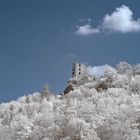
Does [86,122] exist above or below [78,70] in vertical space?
below

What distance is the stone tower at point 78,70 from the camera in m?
159

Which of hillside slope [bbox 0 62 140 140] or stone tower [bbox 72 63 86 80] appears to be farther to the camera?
stone tower [bbox 72 63 86 80]

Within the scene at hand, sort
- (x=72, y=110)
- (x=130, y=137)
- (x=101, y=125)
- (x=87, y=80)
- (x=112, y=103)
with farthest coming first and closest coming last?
(x=87, y=80) < (x=112, y=103) < (x=72, y=110) < (x=101, y=125) < (x=130, y=137)

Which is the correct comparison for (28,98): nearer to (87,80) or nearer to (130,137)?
(87,80)

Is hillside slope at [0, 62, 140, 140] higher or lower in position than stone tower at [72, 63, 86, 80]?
lower

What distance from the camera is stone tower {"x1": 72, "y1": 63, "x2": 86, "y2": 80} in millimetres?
159087

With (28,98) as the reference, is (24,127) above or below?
below

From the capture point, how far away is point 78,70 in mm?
161125

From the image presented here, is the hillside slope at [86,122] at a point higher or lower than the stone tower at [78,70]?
lower

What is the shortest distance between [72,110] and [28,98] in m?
62.5

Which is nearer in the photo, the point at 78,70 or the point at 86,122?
the point at 86,122

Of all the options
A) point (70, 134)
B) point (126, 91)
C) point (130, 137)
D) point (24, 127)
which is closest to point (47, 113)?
point (24, 127)

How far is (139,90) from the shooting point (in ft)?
405

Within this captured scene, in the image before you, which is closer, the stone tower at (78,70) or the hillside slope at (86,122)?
the hillside slope at (86,122)
